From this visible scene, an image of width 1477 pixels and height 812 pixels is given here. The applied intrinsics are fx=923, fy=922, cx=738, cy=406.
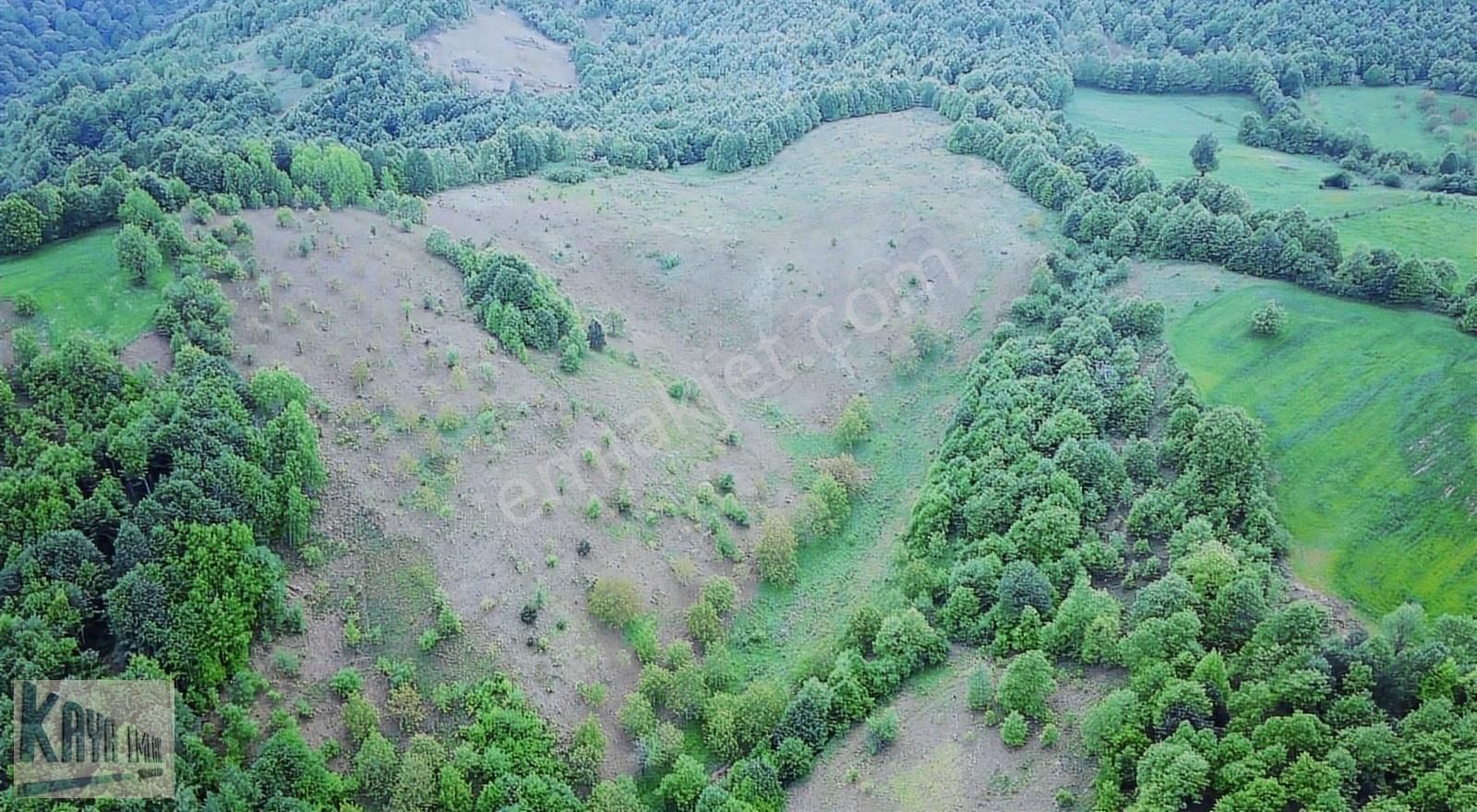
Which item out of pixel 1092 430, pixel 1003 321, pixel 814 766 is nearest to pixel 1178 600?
pixel 1092 430

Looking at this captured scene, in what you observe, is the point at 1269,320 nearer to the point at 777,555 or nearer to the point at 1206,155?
the point at 1206,155

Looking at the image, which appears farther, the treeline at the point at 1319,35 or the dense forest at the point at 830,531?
the treeline at the point at 1319,35

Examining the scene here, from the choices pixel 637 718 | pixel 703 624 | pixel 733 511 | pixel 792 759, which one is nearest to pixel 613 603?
pixel 703 624

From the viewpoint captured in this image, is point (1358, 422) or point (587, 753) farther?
point (1358, 422)

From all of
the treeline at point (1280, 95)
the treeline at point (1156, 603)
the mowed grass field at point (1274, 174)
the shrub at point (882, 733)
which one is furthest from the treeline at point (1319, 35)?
the shrub at point (882, 733)

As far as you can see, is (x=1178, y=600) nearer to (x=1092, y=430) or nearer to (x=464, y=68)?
(x=1092, y=430)

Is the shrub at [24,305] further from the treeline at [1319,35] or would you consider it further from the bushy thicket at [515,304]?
the treeline at [1319,35]

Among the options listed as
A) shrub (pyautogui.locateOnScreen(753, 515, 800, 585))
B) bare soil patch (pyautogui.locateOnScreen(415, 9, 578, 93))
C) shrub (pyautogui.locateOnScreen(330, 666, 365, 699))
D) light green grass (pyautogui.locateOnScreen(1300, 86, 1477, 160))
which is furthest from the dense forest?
bare soil patch (pyautogui.locateOnScreen(415, 9, 578, 93))
